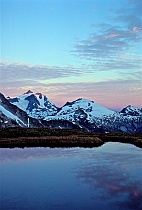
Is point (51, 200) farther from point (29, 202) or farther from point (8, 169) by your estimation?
point (8, 169)

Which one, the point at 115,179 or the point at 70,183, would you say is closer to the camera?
the point at 70,183

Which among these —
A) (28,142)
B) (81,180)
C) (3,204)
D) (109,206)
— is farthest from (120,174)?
(28,142)

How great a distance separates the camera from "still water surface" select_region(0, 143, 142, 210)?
1908cm

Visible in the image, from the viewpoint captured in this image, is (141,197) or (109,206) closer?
(109,206)

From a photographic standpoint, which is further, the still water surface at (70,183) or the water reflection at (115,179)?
the water reflection at (115,179)

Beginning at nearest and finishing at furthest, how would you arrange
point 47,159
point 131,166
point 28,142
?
point 131,166
point 47,159
point 28,142

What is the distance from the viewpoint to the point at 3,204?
18.9m

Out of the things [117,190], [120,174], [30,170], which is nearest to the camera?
[117,190]

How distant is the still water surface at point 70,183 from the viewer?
19078mm

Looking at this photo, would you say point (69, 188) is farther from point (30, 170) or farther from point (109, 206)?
point (30, 170)

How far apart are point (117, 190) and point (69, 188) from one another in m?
3.16

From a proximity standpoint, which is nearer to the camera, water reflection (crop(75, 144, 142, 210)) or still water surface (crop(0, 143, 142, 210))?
still water surface (crop(0, 143, 142, 210))

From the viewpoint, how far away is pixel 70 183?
23922mm

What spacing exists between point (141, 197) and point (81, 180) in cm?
549
